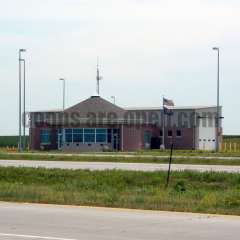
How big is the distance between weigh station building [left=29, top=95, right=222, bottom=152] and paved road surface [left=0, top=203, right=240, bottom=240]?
199ft

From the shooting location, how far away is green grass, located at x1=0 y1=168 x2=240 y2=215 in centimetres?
1908

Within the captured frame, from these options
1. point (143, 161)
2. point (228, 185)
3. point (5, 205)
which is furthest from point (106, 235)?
point (143, 161)

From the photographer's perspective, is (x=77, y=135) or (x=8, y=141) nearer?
(x=77, y=135)

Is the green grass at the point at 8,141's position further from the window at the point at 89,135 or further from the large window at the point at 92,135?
the window at the point at 89,135

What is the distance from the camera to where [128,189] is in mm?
26109

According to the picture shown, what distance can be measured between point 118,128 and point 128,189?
54.5m

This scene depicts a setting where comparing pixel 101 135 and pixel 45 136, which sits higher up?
pixel 101 135

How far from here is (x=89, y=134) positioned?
3169 inches

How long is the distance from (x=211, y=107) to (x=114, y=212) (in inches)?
2793

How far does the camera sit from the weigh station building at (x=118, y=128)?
264ft

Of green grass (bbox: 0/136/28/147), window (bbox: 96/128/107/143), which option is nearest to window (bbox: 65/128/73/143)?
window (bbox: 96/128/107/143)

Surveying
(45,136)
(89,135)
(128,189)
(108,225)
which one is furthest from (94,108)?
(108,225)

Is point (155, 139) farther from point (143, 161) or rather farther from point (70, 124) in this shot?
point (143, 161)

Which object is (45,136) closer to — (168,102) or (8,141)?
(168,102)
